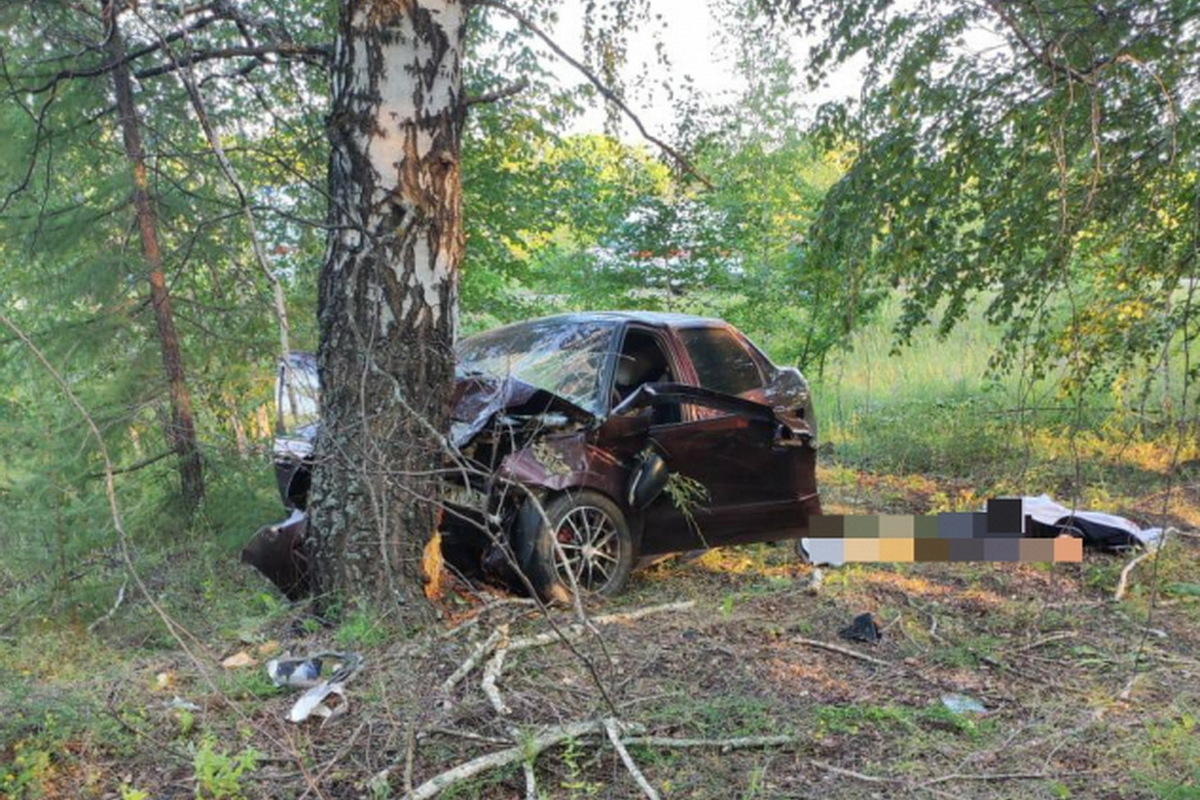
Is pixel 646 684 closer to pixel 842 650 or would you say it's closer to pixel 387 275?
pixel 842 650

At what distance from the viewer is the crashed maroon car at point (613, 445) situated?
446cm

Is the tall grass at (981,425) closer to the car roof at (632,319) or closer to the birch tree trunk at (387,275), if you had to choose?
the car roof at (632,319)

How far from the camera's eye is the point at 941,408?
35.0ft

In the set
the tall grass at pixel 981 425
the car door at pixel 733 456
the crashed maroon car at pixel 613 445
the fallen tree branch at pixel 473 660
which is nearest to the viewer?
the fallen tree branch at pixel 473 660

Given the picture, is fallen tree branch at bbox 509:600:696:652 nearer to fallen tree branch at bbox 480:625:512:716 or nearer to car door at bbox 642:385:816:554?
fallen tree branch at bbox 480:625:512:716

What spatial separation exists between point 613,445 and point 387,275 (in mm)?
1680

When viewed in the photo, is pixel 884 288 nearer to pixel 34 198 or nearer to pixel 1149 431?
pixel 1149 431

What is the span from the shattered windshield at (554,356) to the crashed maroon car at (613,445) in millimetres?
12

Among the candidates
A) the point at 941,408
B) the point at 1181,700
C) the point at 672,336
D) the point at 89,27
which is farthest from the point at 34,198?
the point at 941,408

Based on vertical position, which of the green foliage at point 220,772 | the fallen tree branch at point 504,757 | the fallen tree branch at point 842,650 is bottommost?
the fallen tree branch at point 842,650

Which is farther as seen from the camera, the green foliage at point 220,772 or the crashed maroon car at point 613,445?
the crashed maroon car at point 613,445

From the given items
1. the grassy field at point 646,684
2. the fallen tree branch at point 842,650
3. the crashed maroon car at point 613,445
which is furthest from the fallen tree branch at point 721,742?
the crashed maroon car at point 613,445

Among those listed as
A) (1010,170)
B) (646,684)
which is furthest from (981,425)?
(646,684)

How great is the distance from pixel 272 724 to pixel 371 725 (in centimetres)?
36
